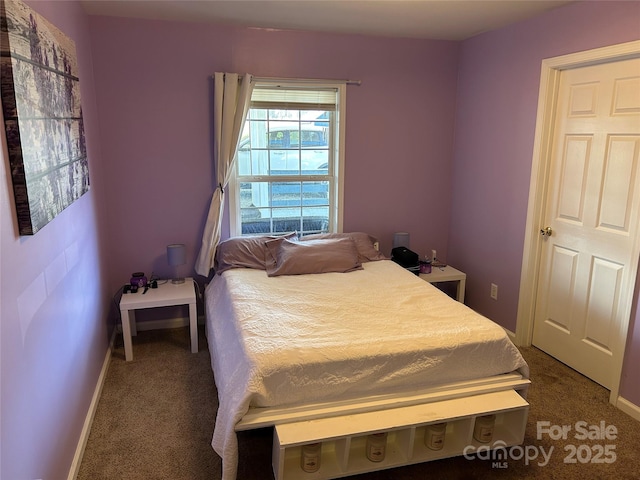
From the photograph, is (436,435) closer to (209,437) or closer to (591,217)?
(209,437)

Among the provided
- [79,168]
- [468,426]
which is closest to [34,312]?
[79,168]

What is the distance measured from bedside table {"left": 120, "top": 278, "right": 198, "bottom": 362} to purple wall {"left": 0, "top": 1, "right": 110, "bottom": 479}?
16 centimetres

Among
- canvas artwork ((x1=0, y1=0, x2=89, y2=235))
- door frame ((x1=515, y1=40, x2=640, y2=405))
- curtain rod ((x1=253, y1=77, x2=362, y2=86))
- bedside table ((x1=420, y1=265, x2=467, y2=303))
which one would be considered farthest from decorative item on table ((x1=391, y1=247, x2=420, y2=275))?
canvas artwork ((x1=0, y1=0, x2=89, y2=235))

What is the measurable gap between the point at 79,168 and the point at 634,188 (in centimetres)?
299

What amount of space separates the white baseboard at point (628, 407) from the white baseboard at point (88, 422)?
2.83 meters

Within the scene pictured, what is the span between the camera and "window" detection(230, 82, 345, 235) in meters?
3.62

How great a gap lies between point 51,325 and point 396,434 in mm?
1557

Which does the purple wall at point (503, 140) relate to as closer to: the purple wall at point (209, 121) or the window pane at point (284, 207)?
the purple wall at point (209, 121)

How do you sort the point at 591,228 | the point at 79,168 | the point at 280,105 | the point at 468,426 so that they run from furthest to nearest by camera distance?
the point at 280,105
the point at 591,228
the point at 79,168
the point at 468,426

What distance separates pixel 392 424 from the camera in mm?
1965

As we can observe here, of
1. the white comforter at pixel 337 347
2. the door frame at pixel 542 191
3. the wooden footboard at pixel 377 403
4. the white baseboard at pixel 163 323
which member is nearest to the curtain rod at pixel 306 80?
the door frame at pixel 542 191

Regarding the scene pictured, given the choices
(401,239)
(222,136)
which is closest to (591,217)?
(401,239)

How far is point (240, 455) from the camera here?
86.7 inches

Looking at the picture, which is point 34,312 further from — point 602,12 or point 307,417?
point 602,12
